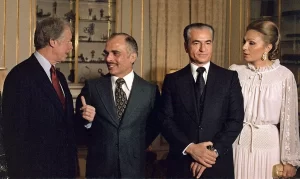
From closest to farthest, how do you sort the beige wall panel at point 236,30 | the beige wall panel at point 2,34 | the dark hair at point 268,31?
the dark hair at point 268,31
the beige wall panel at point 2,34
the beige wall panel at point 236,30

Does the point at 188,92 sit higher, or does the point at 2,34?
the point at 2,34

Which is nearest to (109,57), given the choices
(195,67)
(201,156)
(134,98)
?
(134,98)

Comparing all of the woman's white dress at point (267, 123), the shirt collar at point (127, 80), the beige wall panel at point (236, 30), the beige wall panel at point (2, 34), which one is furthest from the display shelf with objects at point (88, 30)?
the woman's white dress at point (267, 123)

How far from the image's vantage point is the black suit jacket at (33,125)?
2498 mm

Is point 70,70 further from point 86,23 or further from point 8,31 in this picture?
point 8,31

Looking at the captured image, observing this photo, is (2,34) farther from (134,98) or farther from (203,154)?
(203,154)

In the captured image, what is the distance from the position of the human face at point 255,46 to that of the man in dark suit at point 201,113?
0.18 meters

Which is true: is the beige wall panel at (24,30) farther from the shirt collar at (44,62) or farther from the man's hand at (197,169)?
the man's hand at (197,169)

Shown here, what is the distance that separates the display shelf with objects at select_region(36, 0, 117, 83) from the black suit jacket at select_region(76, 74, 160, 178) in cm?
329

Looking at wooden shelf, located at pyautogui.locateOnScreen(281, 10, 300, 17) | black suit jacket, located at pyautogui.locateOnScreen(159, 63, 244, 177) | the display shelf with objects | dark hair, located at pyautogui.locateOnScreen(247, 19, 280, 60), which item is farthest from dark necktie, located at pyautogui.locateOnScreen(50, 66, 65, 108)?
the display shelf with objects

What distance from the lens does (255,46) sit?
2.81 m

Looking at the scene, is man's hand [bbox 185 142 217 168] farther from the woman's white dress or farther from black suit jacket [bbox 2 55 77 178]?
black suit jacket [bbox 2 55 77 178]

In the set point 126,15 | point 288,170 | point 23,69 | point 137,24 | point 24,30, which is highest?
point 126,15

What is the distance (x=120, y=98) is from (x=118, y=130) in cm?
20
